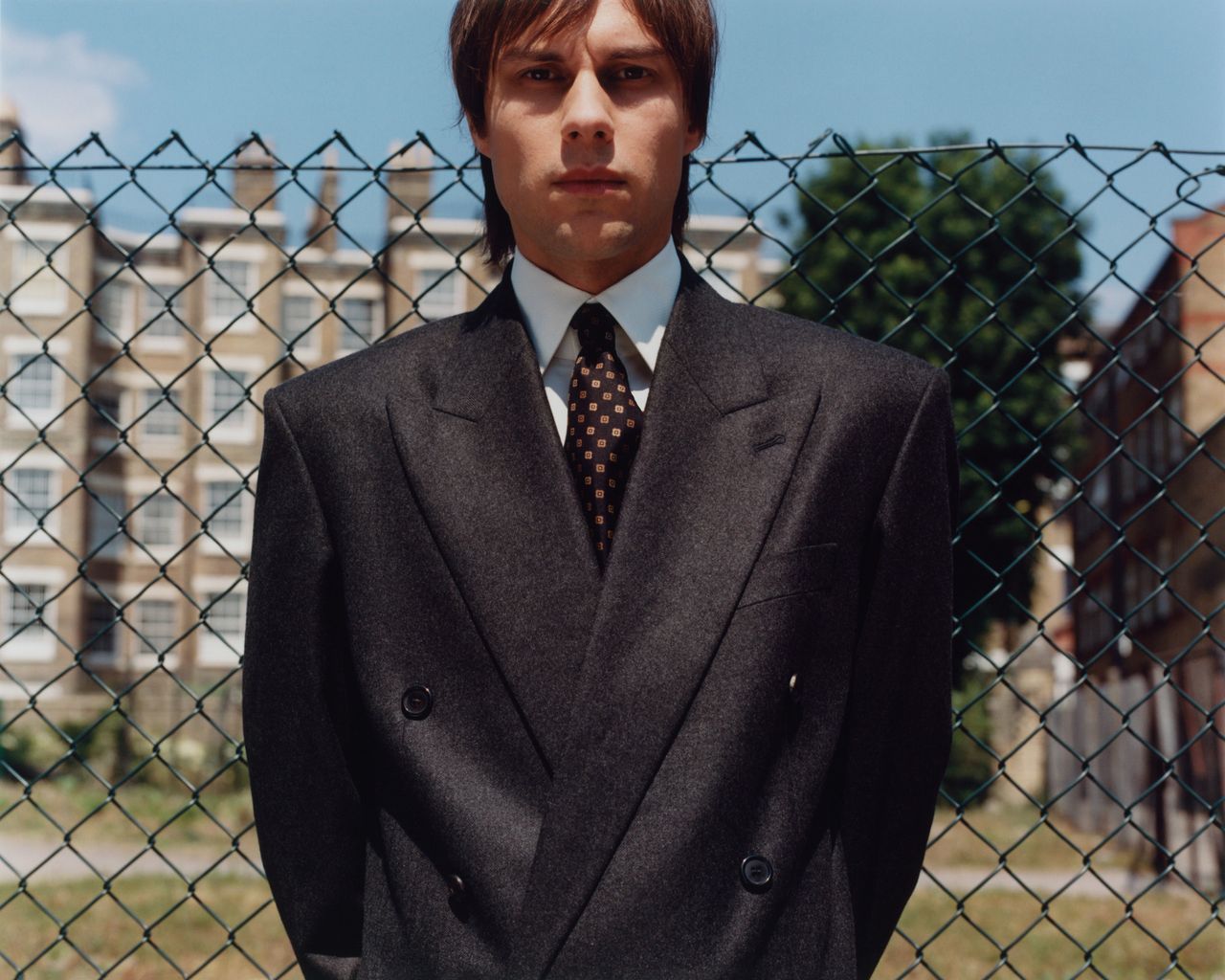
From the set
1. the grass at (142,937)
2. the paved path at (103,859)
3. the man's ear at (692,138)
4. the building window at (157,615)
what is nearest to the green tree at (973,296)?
the paved path at (103,859)

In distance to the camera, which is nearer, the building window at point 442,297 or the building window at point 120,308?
the building window at point 442,297

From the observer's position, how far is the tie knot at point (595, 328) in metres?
2.07

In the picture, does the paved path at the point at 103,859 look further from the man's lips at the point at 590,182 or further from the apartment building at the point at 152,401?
the apartment building at the point at 152,401

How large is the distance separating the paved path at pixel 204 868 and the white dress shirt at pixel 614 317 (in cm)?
1018

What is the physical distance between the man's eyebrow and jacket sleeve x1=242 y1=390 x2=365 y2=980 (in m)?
0.69

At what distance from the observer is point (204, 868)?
41.8ft

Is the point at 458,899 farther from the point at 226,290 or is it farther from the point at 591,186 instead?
the point at 226,290

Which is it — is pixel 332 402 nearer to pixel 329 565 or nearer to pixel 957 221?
pixel 329 565

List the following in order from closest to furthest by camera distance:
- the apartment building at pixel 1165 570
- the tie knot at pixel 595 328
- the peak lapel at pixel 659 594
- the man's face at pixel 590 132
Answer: the peak lapel at pixel 659 594, the man's face at pixel 590 132, the tie knot at pixel 595 328, the apartment building at pixel 1165 570

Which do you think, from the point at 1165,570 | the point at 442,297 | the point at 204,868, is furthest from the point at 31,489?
the point at 1165,570

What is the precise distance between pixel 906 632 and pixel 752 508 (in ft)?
1.10

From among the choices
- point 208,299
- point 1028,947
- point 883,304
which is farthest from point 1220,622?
point 208,299

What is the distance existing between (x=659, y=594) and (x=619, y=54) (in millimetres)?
804

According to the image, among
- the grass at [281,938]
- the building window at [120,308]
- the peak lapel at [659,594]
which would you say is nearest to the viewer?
the peak lapel at [659,594]
